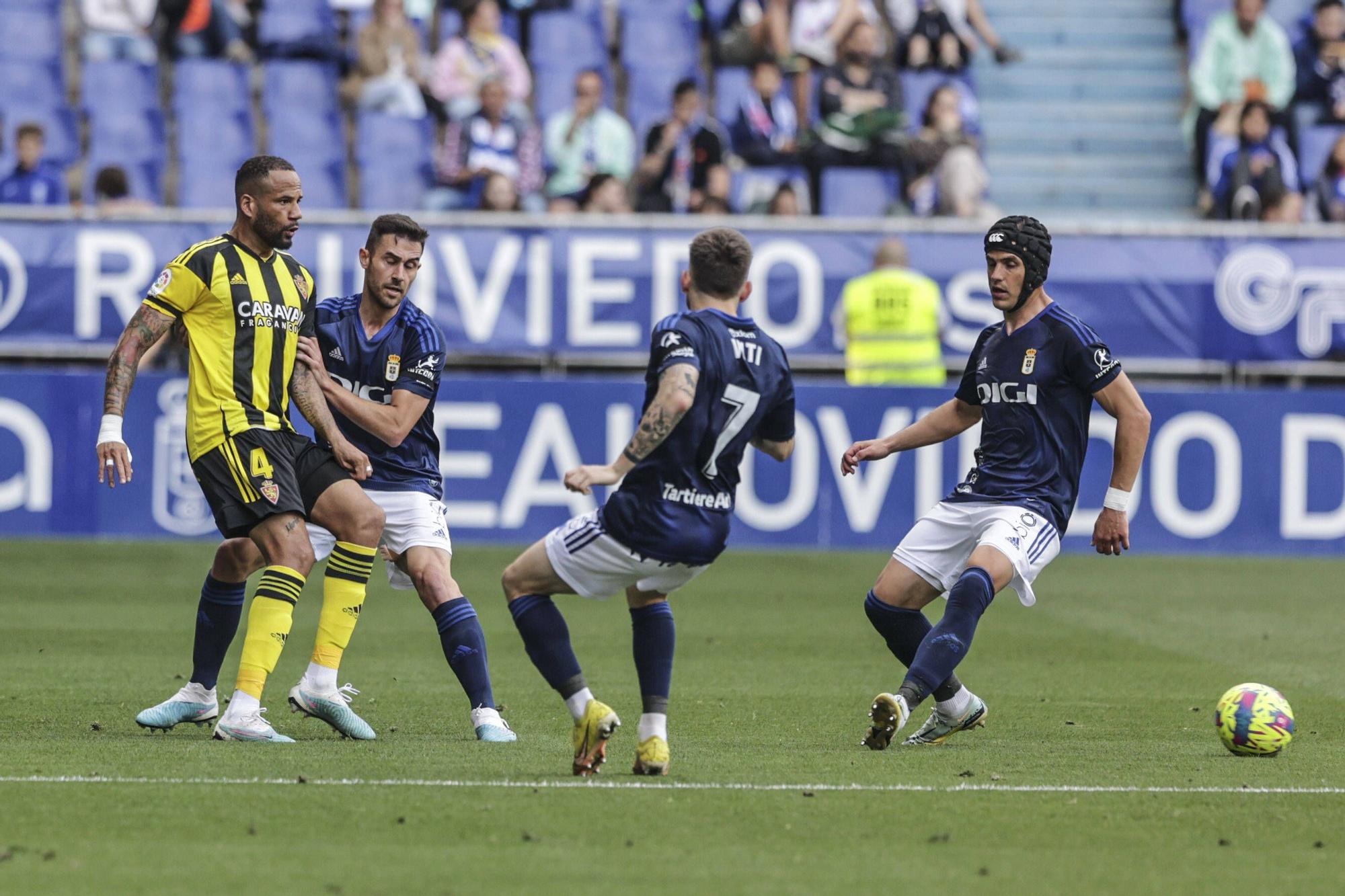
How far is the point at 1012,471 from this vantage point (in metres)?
7.50

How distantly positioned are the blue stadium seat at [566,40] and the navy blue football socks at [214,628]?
512 inches

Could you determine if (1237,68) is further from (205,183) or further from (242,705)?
(242,705)

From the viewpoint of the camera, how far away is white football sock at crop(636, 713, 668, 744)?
6.25 metres

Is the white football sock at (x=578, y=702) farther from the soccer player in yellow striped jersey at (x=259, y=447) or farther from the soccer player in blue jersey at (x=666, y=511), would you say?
the soccer player in yellow striped jersey at (x=259, y=447)

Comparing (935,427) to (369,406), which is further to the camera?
(935,427)

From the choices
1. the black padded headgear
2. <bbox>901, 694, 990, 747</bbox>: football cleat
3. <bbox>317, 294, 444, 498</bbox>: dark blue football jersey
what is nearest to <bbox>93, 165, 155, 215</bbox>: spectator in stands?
<bbox>317, 294, 444, 498</bbox>: dark blue football jersey

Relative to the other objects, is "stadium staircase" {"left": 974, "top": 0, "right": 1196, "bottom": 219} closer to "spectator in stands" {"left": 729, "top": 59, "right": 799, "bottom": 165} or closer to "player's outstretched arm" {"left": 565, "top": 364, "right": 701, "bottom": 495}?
"spectator in stands" {"left": 729, "top": 59, "right": 799, "bottom": 165}

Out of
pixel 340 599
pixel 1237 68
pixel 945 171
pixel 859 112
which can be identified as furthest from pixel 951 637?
pixel 1237 68

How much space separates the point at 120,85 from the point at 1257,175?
34.5ft

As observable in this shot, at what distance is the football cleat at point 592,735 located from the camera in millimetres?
6059

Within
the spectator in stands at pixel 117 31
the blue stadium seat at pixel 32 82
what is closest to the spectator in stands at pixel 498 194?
the spectator in stands at pixel 117 31

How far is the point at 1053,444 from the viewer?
295 inches

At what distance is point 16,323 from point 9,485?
1.26 m

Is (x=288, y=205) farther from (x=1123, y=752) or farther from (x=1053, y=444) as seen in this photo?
(x=1123, y=752)
